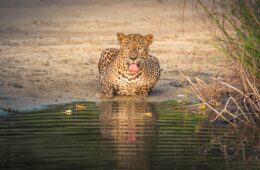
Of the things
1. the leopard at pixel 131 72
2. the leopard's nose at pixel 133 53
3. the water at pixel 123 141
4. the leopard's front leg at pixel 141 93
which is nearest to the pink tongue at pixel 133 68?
the leopard at pixel 131 72

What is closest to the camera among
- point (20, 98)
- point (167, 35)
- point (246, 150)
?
point (246, 150)

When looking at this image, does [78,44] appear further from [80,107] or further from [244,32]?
[244,32]

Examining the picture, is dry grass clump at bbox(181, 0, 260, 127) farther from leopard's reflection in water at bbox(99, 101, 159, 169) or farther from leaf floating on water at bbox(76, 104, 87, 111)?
leaf floating on water at bbox(76, 104, 87, 111)

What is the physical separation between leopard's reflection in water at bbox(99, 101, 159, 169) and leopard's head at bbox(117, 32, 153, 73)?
0.67 meters

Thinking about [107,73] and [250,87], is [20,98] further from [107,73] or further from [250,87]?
[250,87]

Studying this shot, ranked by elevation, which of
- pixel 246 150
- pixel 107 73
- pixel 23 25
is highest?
pixel 23 25

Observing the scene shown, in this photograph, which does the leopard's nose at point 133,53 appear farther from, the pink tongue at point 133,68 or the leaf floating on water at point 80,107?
the leaf floating on water at point 80,107

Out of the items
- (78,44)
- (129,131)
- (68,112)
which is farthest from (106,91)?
(78,44)

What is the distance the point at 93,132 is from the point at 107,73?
4.03 meters

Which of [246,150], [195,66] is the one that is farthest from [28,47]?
[246,150]

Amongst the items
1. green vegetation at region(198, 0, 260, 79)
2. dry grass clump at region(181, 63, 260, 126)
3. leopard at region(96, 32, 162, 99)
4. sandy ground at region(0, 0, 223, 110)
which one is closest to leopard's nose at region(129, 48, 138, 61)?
leopard at region(96, 32, 162, 99)

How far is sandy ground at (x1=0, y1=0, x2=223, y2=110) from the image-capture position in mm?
15359

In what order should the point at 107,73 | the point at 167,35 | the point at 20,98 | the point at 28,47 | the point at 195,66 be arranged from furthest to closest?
the point at 167,35
the point at 28,47
the point at 195,66
the point at 107,73
the point at 20,98

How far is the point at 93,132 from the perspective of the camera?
11.4 m
